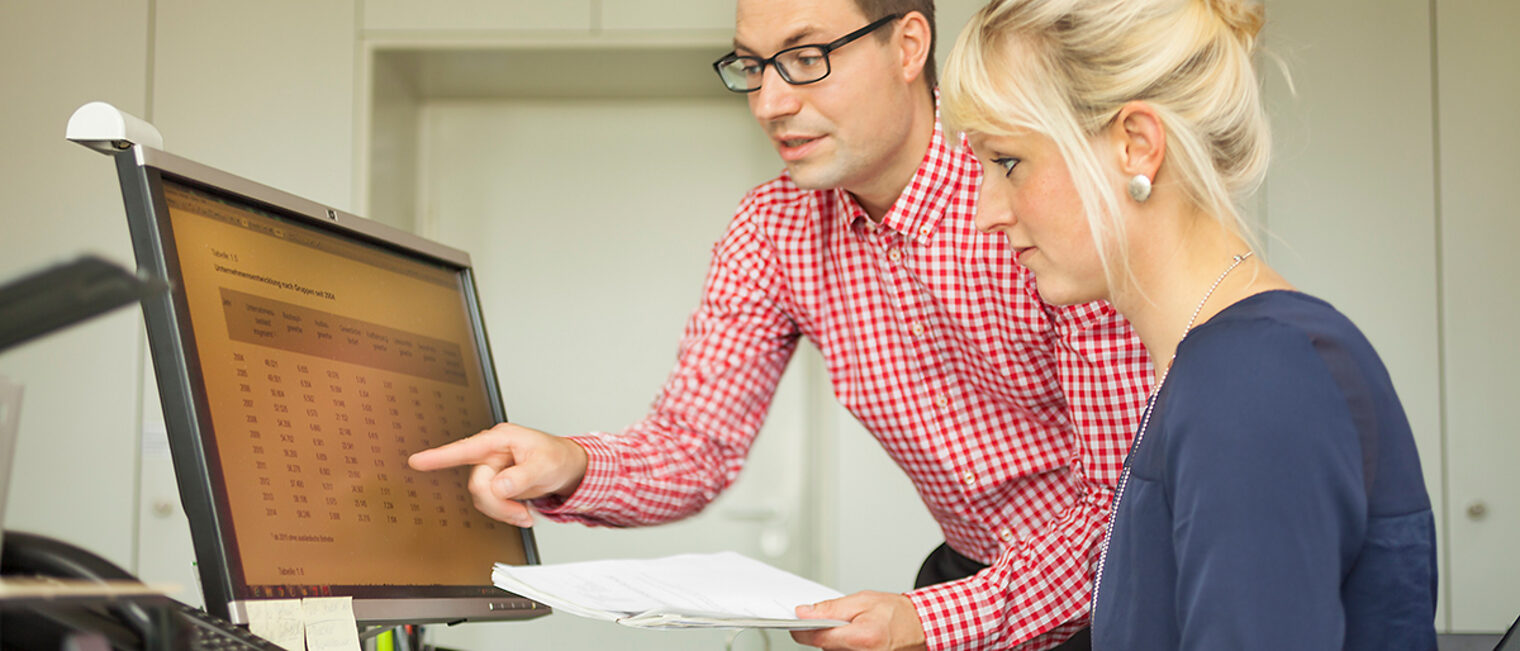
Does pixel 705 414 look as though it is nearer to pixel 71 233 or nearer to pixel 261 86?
pixel 261 86

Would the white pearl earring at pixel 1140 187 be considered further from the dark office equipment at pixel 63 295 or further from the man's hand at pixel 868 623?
the dark office equipment at pixel 63 295

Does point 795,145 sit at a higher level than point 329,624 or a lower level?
higher

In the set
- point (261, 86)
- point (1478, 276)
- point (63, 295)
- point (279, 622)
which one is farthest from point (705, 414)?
point (1478, 276)

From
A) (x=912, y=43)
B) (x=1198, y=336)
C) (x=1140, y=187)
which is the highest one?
(x=912, y=43)

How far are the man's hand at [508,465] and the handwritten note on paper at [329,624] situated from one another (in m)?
0.20

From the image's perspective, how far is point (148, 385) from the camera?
287 cm

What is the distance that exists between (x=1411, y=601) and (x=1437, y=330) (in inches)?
93.2

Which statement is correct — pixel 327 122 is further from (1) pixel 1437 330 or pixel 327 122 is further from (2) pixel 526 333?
(1) pixel 1437 330

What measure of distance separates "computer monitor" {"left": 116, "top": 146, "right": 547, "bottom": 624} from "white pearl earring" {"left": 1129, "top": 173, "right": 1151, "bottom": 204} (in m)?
0.61

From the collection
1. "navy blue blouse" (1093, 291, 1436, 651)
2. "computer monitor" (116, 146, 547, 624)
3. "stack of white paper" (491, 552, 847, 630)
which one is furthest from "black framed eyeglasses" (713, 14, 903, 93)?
"navy blue blouse" (1093, 291, 1436, 651)

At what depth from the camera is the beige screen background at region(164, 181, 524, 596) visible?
0.80 metres

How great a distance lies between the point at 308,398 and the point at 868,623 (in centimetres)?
51

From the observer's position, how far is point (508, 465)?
1.15m

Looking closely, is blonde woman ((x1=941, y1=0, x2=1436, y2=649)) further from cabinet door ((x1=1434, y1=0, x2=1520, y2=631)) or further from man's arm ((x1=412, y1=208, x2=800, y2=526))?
cabinet door ((x1=1434, y1=0, x2=1520, y2=631))
